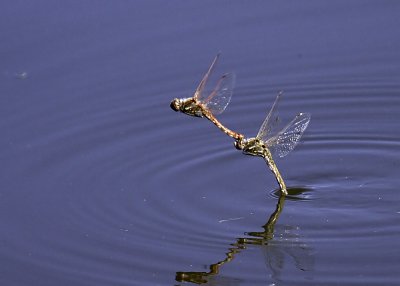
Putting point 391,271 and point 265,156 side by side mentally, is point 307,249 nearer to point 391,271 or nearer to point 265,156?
point 391,271

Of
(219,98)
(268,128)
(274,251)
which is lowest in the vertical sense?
(274,251)

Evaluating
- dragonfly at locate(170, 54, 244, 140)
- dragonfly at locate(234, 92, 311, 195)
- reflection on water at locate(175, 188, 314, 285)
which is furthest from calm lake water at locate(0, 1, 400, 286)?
dragonfly at locate(170, 54, 244, 140)

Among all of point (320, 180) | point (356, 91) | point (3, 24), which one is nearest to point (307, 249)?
point (320, 180)

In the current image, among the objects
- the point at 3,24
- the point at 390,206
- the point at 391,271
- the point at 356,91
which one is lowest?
the point at 391,271

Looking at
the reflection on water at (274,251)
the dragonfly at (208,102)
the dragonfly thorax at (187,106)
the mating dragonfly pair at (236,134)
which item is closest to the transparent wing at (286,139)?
the mating dragonfly pair at (236,134)

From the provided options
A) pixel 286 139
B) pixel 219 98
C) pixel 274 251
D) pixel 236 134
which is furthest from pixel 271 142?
pixel 274 251

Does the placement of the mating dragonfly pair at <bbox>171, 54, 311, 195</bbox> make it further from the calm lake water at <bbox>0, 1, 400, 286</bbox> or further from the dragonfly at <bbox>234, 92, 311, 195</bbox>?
the calm lake water at <bbox>0, 1, 400, 286</bbox>

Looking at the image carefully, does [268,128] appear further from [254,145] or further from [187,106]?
[187,106]
